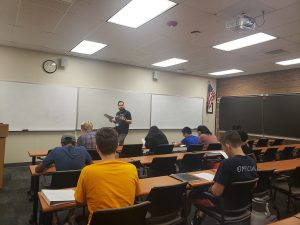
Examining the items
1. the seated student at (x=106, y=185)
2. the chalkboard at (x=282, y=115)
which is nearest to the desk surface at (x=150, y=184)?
the seated student at (x=106, y=185)

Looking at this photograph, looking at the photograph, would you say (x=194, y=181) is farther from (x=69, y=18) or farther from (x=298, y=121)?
(x=298, y=121)

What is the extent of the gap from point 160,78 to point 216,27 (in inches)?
168

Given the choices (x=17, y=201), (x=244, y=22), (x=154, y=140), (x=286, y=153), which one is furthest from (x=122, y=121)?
(x=244, y=22)

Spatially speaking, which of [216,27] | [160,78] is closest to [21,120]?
[160,78]

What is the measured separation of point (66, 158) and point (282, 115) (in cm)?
679

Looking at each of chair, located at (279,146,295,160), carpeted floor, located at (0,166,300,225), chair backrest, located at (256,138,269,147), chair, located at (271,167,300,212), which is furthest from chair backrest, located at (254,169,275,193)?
chair backrest, located at (256,138,269,147)

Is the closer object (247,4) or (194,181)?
(194,181)

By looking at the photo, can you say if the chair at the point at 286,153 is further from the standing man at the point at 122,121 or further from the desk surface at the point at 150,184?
the standing man at the point at 122,121

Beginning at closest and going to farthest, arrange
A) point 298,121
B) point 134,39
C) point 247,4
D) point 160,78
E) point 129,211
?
point 129,211
point 247,4
point 134,39
point 298,121
point 160,78

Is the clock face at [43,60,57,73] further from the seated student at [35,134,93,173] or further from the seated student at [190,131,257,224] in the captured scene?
the seated student at [190,131,257,224]

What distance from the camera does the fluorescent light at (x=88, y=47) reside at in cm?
547

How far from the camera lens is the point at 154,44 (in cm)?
525

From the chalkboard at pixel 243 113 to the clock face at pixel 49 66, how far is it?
621 centimetres

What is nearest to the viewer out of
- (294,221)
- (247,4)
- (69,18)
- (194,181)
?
(294,221)
